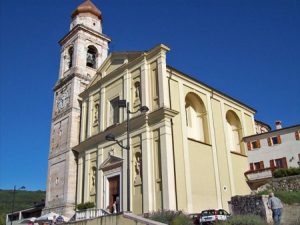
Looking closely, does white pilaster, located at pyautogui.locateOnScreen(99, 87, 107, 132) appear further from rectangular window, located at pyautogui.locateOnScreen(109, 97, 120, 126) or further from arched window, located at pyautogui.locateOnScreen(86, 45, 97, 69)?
arched window, located at pyautogui.locateOnScreen(86, 45, 97, 69)

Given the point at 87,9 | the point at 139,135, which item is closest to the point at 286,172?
the point at 139,135

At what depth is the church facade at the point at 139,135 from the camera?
22.9m

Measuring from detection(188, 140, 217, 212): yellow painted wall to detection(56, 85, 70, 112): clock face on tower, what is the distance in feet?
47.3

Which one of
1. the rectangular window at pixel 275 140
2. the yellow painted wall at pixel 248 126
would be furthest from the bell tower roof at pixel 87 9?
the rectangular window at pixel 275 140

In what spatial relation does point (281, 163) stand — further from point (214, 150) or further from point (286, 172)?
point (214, 150)

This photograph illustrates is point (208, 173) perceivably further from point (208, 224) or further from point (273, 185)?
point (208, 224)

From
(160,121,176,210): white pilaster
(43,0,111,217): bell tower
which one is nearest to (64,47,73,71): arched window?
(43,0,111,217): bell tower

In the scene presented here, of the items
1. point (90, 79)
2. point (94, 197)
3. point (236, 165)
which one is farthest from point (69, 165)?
point (236, 165)

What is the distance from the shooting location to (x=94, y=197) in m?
27.1

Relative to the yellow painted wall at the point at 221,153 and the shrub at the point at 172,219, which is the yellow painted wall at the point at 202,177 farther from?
the shrub at the point at 172,219

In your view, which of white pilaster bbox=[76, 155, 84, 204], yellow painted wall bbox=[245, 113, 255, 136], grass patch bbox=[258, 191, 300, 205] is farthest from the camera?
yellow painted wall bbox=[245, 113, 255, 136]

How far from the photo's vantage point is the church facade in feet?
75.1

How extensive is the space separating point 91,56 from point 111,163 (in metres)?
14.6

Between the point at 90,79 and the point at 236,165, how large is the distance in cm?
1604
